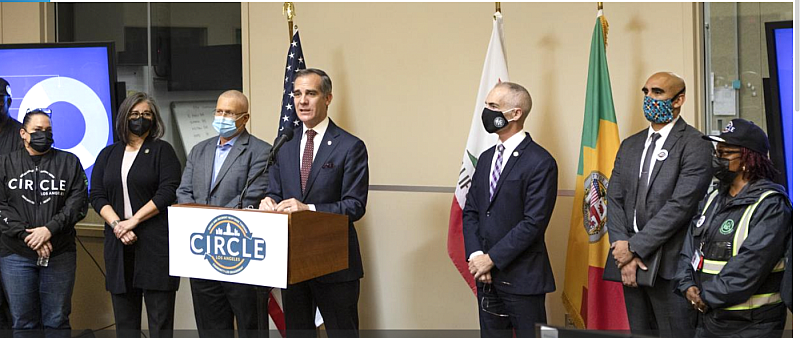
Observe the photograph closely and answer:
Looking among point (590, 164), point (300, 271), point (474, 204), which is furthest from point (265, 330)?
point (590, 164)

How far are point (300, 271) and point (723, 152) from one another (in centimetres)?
164

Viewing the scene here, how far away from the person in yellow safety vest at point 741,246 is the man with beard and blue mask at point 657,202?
253mm

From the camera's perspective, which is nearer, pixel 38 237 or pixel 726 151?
pixel 726 151

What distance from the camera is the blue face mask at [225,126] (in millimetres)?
4445

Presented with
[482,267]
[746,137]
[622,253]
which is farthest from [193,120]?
[746,137]

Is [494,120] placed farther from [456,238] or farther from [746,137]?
A: [746,137]

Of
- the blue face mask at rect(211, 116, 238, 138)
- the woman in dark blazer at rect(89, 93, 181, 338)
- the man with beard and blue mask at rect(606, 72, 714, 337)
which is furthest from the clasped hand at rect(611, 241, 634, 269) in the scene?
the woman in dark blazer at rect(89, 93, 181, 338)

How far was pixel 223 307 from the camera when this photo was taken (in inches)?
173

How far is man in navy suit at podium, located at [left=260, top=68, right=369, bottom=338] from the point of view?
4.09m

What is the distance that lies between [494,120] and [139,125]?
182 centimetres

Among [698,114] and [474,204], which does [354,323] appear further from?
[698,114]

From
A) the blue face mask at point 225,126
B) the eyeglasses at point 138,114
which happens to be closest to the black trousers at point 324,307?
the blue face mask at point 225,126

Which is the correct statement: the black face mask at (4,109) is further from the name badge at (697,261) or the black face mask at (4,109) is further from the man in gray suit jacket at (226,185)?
the name badge at (697,261)

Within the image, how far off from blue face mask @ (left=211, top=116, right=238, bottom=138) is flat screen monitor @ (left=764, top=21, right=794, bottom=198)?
243cm
